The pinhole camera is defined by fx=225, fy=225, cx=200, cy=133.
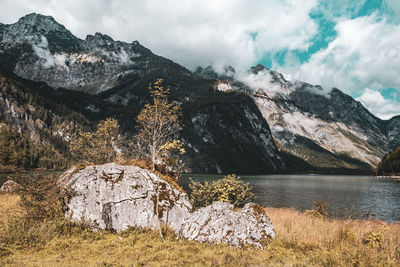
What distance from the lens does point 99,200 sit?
1397cm

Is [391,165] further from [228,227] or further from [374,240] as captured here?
[228,227]

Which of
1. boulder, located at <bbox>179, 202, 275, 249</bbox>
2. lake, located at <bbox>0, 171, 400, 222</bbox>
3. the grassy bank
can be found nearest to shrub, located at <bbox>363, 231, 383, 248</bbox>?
the grassy bank

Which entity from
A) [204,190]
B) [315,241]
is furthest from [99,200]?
[315,241]

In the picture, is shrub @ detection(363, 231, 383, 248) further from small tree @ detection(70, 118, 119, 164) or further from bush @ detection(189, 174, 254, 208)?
small tree @ detection(70, 118, 119, 164)

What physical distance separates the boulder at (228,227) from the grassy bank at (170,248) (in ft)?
1.91

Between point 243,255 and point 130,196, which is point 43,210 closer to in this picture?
point 130,196

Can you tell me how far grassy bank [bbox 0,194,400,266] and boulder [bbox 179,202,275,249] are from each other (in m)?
0.58

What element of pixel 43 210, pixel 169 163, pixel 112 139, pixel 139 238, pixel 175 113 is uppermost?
pixel 175 113

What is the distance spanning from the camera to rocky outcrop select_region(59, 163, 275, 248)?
37.4 feet

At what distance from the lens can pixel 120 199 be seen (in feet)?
46.1

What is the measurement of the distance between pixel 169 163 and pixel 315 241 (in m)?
12.7

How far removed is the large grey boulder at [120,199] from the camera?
1352 centimetres

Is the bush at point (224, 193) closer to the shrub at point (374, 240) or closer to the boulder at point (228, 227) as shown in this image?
the boulder at point (228, 227)

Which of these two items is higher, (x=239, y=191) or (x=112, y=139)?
(x=112, y=139)
